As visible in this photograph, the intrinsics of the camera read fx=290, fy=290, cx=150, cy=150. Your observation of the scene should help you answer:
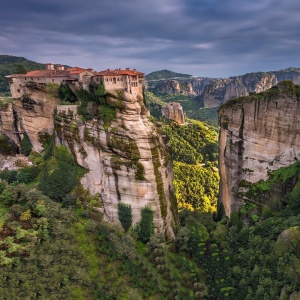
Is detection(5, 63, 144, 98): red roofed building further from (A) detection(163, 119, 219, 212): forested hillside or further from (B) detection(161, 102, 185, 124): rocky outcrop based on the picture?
(B) detection(161, 102, 185, 124): rocky outcrop

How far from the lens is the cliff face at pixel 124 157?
3353cm

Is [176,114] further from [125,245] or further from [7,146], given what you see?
[125,245]

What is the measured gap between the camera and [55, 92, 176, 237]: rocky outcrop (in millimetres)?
33531

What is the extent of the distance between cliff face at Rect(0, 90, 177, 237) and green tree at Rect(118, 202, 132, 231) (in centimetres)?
50

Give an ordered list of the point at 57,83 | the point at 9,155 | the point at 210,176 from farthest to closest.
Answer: the point at 210,176, the point at 9,155, the point at 57,83

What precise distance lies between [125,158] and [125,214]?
6951mm

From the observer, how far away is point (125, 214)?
3516cm

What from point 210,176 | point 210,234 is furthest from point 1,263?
point 210,176

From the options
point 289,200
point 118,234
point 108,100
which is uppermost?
point 108,100

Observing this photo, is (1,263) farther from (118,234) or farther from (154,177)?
(154,177)

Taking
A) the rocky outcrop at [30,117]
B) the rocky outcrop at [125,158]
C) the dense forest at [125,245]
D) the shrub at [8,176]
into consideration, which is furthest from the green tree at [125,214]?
the rocky outcrop at [30,117]

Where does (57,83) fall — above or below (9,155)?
above

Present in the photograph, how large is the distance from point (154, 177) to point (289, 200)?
1511cm

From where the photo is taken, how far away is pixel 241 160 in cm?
3688
